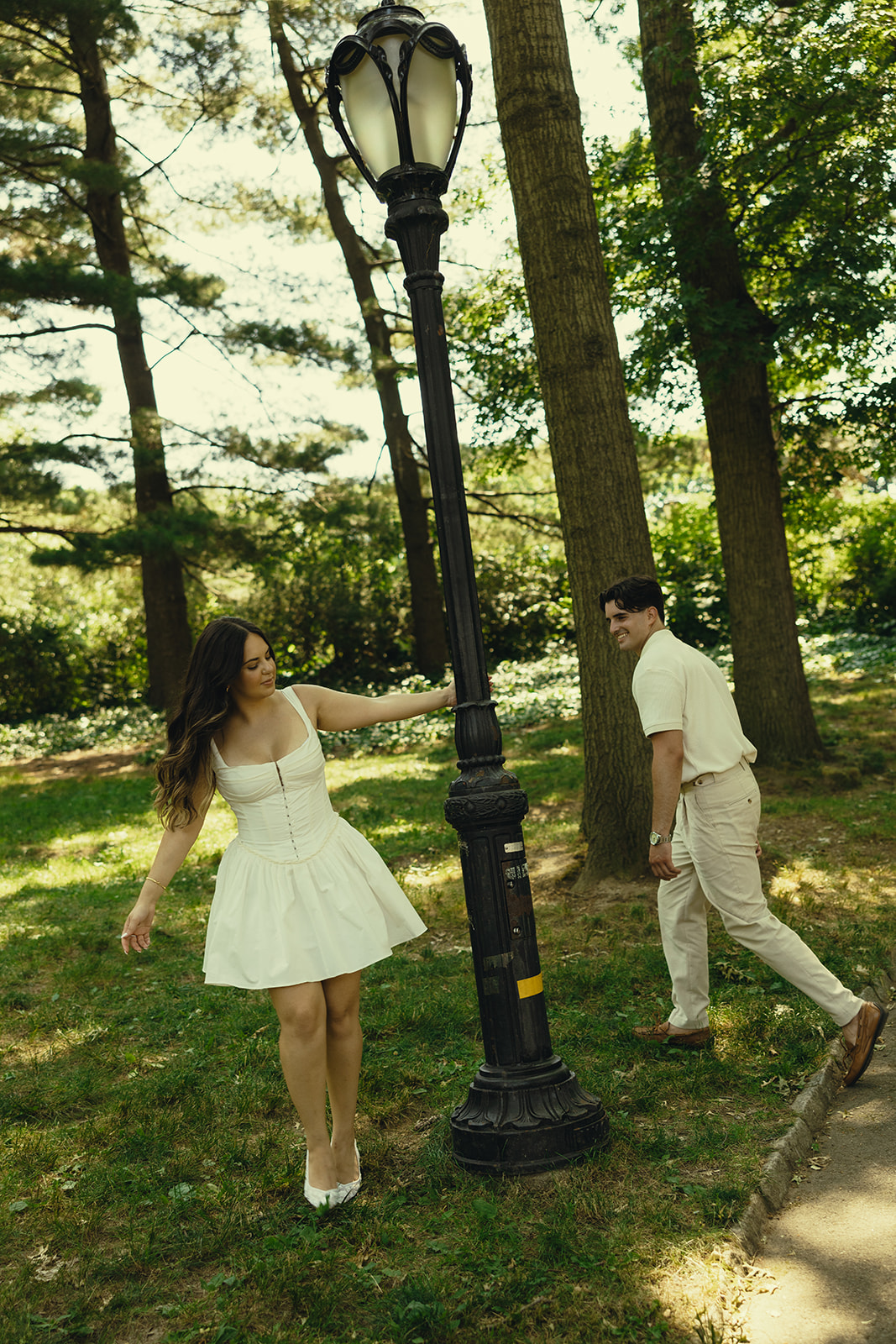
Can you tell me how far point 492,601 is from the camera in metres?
23.9

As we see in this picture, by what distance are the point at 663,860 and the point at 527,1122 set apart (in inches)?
46.5

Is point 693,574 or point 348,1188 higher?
point 693,574

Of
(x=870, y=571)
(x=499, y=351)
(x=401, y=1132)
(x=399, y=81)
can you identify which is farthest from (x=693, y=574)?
(x=399, y=81)

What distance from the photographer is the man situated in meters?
4.42

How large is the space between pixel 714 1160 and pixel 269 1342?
1.62m

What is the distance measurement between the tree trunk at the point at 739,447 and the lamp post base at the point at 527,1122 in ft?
22.5

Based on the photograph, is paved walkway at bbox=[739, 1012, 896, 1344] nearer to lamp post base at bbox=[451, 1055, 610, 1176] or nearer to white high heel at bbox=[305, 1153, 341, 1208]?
lamp post base at bbox=[451, 1055, 610, 1176]

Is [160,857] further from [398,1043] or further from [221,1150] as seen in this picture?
[398,1043]

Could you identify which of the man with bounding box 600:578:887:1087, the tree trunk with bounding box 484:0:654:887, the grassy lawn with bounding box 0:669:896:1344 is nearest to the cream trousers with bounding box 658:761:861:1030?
the man with bounding box 600:578:887:1087

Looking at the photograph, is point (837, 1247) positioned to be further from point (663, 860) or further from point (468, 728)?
point (468, 728)

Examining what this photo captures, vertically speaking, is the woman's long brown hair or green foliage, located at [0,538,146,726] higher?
green foliage, located at [0,538,146,726]

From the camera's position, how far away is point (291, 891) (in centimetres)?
375

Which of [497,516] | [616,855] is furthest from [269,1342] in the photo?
[497,516]

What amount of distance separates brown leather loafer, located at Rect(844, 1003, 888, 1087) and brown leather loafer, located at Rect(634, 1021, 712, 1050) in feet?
2.02
